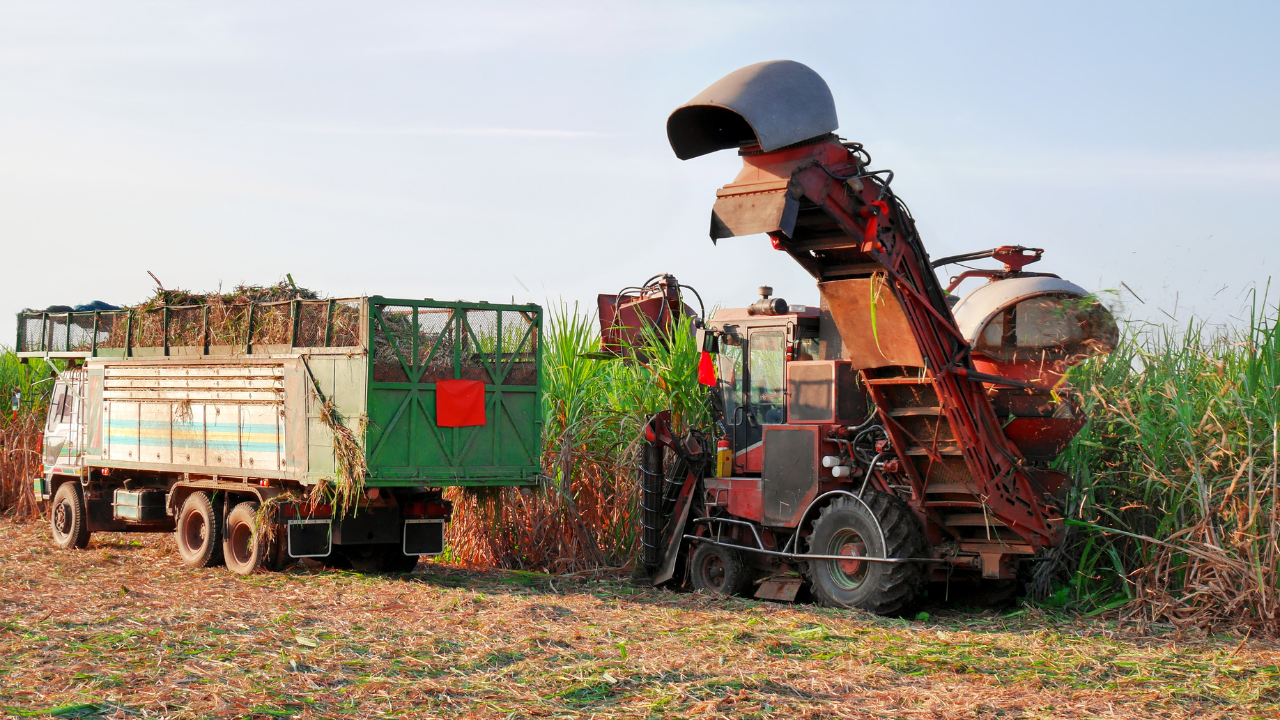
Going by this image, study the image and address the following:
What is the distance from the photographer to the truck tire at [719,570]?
12.0 metres

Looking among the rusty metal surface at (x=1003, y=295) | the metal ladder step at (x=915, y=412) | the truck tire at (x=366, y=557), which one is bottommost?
the truck tire at (x=366, y=557)

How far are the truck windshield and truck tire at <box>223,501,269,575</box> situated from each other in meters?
5.37

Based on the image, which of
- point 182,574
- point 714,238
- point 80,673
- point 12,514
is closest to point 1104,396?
point 714,238

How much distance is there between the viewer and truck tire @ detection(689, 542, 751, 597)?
12047mm

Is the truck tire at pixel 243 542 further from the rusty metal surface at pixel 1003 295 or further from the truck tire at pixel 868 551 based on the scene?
the rusty metal surface at pixel 1003 295

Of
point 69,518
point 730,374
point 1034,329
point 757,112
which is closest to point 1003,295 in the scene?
point 1034,329

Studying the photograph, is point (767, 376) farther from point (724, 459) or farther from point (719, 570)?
point (719, 570)

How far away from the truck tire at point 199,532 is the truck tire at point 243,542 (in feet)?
0.38

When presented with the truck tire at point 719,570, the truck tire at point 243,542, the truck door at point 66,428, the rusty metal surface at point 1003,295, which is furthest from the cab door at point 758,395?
the truck door at point 66,428

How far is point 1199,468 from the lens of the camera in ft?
32.0

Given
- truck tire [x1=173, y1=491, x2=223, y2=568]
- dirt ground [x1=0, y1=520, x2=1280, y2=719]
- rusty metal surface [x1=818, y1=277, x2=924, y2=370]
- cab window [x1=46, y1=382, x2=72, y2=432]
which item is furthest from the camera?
cab window [x1=46, y1=382, x2=72, y2=432]

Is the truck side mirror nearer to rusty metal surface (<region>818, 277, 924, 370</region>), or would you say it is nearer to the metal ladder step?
rusty metal surface (<region>818, 277, 924, 370</region>)

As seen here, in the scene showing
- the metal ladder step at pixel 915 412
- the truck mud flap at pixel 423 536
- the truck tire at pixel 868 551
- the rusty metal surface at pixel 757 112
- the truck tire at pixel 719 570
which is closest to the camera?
the rusty metal surface at pixel 757 112

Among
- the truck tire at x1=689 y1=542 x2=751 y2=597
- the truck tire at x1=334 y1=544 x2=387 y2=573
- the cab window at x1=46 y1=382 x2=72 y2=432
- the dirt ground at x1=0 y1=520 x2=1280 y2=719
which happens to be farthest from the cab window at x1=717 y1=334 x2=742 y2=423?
the cab window at x1=46 y1=382 x2=72 y2=432
